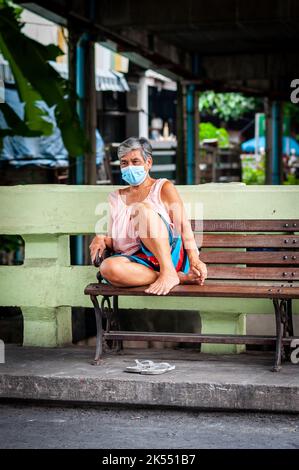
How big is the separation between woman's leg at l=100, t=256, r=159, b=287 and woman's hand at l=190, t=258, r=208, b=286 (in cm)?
24

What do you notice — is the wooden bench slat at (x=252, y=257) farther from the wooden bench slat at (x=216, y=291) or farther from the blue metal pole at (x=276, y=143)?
the blue metal pole at (x=276, y=143)

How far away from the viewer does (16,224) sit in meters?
7.76

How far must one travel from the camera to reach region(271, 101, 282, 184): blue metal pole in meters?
32.9

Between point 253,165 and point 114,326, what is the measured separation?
3565 centimetres

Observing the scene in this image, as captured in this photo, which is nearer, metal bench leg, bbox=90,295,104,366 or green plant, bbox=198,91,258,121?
metal bench leg, bbox=90,295,104,366

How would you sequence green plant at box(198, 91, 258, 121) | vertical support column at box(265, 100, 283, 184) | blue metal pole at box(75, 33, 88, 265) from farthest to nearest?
green plant at box(198, 91, 258, 121)
vertical support column at box(265, 100, 283, 184)
blue metal pole at box(75, 33, 88, 265)

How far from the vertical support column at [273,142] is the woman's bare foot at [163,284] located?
25.6 metres

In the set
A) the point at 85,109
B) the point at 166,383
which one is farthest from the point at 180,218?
the point at 85,109

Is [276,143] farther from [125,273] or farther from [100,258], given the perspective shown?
[125,273]

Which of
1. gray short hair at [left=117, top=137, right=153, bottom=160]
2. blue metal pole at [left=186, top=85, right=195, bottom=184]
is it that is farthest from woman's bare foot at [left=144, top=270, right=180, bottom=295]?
blue metal pole at [left=186, top=85, right=195, bottom=184]

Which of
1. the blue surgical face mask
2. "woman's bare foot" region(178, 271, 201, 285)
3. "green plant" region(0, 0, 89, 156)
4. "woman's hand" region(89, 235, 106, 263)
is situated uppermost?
"green plant" region(0, 0, 89, 156)

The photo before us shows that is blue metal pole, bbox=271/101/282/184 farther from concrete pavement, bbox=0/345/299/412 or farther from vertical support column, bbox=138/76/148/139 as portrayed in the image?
concrete pavement, bbox=0/345/299/412

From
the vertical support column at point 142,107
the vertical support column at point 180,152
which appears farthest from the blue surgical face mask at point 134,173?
the vertical support column at point 142,107
